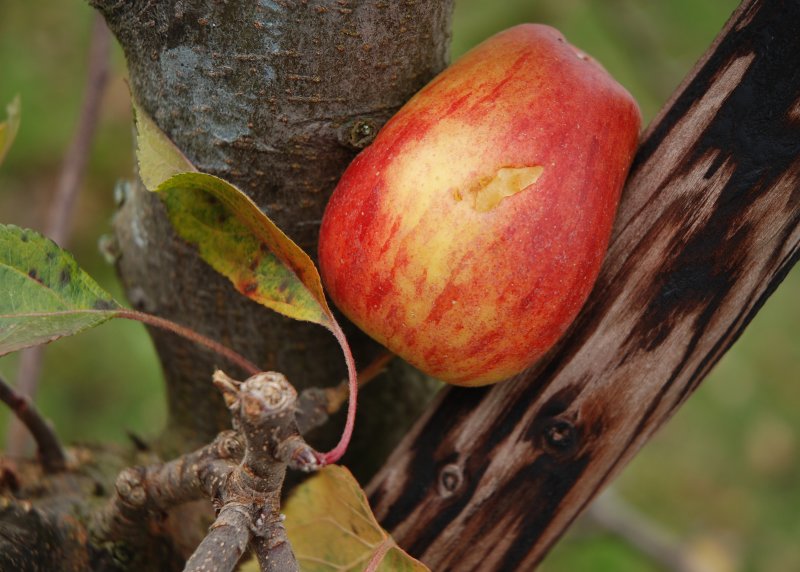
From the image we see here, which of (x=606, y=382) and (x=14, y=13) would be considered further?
(x=14, y=13)

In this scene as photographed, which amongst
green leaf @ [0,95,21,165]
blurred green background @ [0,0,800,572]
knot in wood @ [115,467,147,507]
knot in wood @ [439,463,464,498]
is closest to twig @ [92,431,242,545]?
knot in wood @ [115,467,147,507]

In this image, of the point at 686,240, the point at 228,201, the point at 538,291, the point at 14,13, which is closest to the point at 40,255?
the point at 228,201

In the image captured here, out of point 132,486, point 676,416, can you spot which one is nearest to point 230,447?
point 132,486

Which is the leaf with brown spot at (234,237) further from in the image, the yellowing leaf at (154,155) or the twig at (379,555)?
the twig at (379,555)

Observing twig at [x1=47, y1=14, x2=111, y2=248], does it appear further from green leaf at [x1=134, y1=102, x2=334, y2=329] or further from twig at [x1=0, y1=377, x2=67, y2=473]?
green leaf at [x1=134, y1=102, x2=334, y2=329]

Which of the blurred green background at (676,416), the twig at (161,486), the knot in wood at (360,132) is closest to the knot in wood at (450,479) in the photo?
the twig at (161,486)

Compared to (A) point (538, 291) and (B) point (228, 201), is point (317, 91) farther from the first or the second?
Result: (A) point (538, 291)
